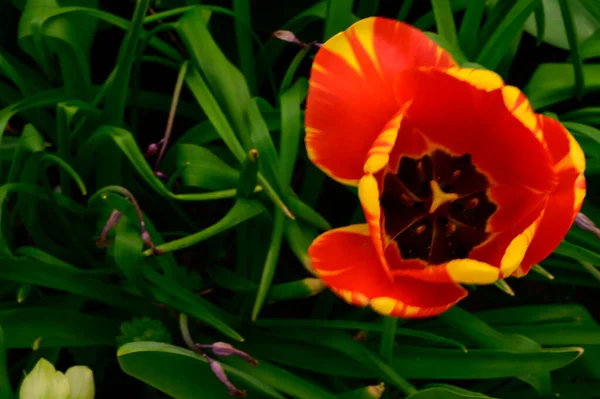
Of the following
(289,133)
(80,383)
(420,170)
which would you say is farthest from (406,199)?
(80,383)

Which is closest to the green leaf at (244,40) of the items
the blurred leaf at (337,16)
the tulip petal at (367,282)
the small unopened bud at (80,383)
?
the blurred leaf at (337,16)

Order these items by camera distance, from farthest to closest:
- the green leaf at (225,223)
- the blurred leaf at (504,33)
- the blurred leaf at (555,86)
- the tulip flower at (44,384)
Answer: the blurred leaf at (555,86) → the blurred leaf at (504,33) → the green leaf at (225,223) → the tulip flower at (44,384)

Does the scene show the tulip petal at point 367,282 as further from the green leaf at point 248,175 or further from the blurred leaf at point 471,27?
the blurred leaf at point 471,27

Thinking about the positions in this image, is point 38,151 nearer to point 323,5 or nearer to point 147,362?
point 147,362

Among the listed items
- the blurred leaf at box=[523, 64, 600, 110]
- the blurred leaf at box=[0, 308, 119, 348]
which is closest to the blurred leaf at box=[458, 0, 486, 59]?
the blurred leaf at box=[523, 64, 600, 110]

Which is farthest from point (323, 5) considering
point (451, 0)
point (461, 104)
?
point (461, 104)

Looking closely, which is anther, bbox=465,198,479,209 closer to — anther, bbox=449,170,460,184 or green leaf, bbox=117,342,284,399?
anther, bbox=449,170,460,184
